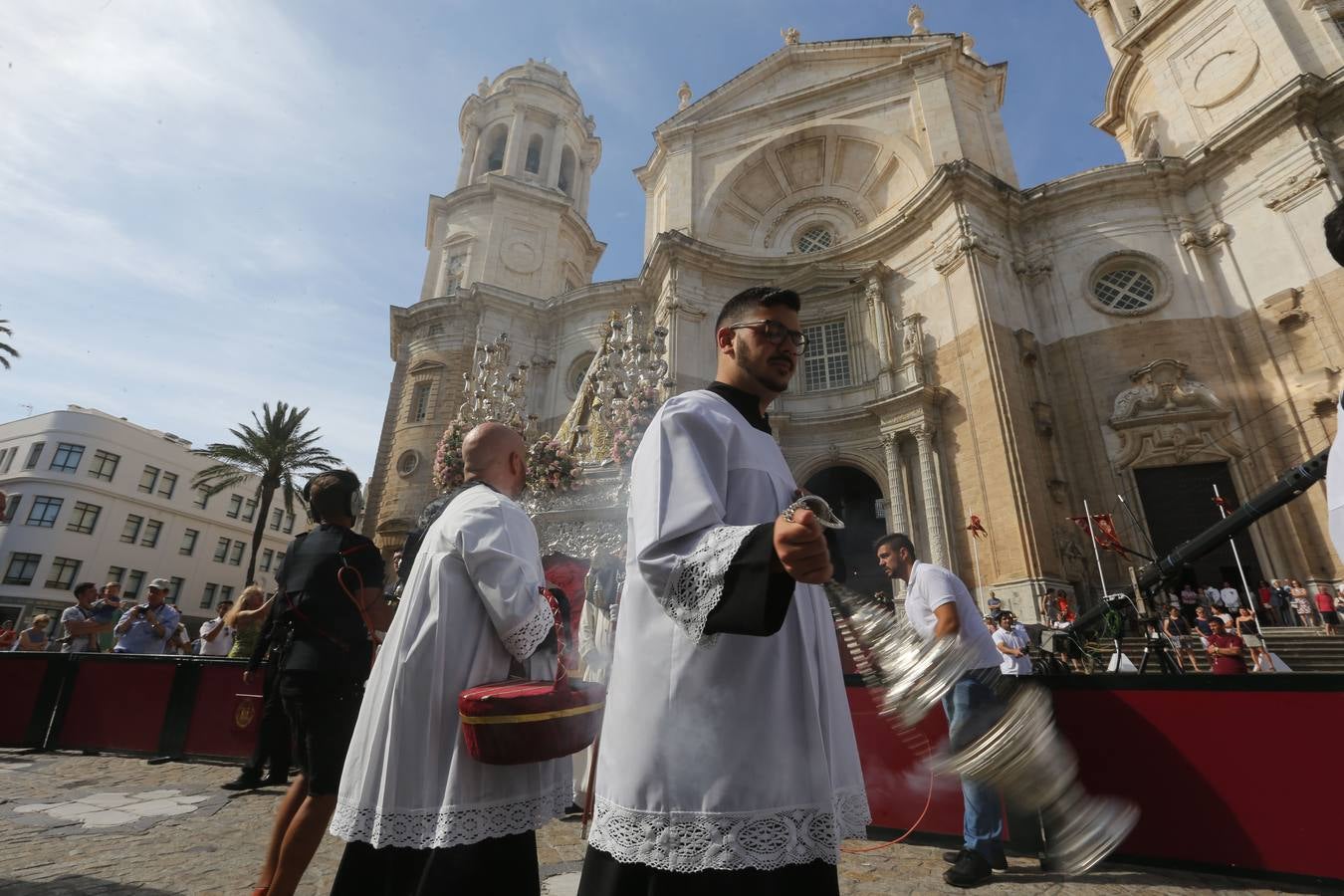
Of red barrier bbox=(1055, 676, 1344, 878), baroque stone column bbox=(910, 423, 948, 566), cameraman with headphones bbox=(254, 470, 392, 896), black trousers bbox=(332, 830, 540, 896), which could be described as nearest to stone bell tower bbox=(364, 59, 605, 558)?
baroque stone column bbox=(910, 423, 948, 566)

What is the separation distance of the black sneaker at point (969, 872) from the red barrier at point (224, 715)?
273 inches

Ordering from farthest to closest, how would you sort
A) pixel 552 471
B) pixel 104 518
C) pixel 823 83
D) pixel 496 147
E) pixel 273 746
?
pixel 104 518 < pixel 496 147 < pixel 823 83 < pixel 552 471 < pixel 273 746

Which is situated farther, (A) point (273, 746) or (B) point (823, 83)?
(B) point (823, 83)

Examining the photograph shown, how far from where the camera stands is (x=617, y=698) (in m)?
1.65

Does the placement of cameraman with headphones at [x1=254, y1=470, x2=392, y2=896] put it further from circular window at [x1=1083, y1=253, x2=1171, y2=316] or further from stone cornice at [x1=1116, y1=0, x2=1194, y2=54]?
stone cornice at [x1=1116, y1=0, x2=1194, y2=54]

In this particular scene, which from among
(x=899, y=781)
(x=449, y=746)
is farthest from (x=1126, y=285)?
(x=449, y=746)

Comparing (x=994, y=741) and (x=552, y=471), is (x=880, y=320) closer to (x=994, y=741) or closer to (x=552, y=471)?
(x=552, y=471)

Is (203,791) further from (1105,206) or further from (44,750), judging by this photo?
(1105,206)

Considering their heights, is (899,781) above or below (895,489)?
below

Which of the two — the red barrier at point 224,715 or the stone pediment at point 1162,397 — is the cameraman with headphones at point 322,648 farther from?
the stone pediment at point 1162,397

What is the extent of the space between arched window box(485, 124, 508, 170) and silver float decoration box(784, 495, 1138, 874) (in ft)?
112

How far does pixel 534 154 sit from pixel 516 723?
34.7m

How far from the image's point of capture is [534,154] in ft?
105

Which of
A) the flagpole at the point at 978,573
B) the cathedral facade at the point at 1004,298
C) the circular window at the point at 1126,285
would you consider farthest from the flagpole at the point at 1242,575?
the circular window at the point at 1126,285
